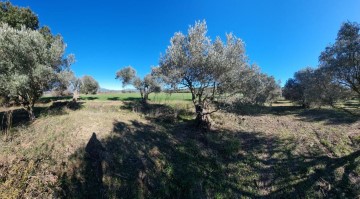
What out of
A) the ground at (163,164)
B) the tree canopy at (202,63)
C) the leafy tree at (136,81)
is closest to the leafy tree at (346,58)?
the ground at (163,164)

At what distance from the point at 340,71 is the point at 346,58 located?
911 mm

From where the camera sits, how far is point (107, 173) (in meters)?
9.12

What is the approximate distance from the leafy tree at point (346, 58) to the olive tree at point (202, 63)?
639 centimetres

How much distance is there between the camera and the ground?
8562 mm

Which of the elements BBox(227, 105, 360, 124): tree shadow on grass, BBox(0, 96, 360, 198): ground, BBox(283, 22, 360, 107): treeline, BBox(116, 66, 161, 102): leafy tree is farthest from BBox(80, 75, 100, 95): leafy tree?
BBox(283, 22, 360, 107): treeline

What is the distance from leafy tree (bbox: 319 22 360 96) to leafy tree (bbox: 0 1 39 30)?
3428cm

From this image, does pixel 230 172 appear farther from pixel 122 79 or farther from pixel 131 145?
pixel 122 79

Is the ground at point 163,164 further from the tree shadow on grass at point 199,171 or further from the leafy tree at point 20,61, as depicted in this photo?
the leafy tree at point 20,61

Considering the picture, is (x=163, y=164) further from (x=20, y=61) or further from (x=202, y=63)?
(x=20, y=61)

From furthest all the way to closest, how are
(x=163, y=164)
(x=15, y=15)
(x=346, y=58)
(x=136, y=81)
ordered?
(x=136, y=81) → (x=15, y=15) → (x=346, y=58) → (x=163, y=164)

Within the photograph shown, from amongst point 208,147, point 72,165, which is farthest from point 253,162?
point 72,165

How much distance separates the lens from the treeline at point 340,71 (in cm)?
1189

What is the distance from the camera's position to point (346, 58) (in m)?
12.0

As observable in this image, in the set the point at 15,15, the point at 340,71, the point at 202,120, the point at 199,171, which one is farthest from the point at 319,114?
the point at 15,15
